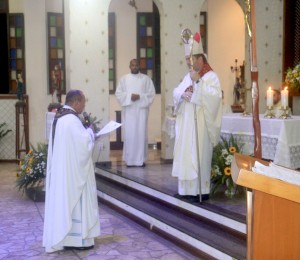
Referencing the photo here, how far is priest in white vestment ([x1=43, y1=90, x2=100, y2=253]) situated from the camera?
5211 mm

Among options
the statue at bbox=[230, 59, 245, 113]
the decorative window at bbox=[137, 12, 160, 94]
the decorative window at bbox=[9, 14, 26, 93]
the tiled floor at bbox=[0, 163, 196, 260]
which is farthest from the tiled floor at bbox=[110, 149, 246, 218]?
the decorative window at bbox=[9, 14, 26, 93]

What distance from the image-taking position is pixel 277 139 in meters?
5.77

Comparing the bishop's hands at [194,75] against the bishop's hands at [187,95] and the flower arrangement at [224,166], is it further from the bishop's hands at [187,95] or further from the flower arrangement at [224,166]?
the flower arrangement at [224,166]

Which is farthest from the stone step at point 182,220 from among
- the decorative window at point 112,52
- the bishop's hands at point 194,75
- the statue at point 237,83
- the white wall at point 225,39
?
the white wall at point 225,39

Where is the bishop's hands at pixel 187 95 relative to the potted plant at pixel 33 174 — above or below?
above

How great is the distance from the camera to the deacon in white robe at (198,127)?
5.70 metres

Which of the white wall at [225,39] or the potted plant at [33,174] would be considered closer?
the potted plant at [33,174]

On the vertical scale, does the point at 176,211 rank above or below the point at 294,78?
below

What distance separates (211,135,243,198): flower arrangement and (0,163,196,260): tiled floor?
1.00 m

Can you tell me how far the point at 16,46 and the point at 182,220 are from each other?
28.0ft

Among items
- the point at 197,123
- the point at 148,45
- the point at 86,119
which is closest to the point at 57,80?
the point at 148,45

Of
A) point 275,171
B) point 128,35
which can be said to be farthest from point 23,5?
point 275,171

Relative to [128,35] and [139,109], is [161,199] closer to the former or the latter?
[139,109]

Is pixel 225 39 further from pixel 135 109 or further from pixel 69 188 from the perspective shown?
pixel 69 188
